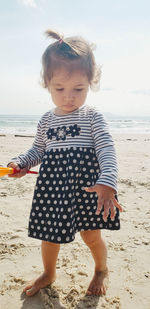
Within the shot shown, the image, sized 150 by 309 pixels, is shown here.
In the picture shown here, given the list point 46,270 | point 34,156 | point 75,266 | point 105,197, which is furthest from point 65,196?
point 75,266

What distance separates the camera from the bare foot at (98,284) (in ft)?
5.67

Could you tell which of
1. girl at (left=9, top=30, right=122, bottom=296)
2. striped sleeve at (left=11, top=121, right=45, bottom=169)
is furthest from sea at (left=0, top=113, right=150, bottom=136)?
girl at (left=9, top=30, right=122, bottom=296)

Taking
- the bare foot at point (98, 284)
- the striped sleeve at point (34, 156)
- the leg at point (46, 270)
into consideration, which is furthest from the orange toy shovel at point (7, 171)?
the bare foot at point (98, 284)

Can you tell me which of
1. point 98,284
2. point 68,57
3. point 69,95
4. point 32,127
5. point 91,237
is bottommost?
point 98,284

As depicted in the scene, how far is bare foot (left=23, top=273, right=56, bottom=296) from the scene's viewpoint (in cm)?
171

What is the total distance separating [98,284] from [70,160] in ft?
2.72

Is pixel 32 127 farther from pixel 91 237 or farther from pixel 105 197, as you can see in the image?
pixel 105 197

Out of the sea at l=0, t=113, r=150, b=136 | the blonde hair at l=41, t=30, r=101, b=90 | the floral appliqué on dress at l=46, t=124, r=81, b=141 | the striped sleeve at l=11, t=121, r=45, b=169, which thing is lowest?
the striped sleeve at l=11, t=121, r=45, b=169

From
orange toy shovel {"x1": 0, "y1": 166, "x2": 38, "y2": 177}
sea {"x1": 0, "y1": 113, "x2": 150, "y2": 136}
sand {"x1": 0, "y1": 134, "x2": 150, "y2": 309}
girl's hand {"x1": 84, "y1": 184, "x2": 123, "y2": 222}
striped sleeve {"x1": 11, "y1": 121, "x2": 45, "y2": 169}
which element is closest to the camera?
girl's hand {"x1": 84, "y1": 184, "x2": 123, "y2": 222}

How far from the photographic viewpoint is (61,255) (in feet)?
7.04

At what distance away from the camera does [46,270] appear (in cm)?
180

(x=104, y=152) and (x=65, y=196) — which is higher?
(x=104, y=152)

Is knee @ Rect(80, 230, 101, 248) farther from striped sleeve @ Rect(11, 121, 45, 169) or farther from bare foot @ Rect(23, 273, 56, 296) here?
striped sleeve @ Rect(11, 121, 45, 169)

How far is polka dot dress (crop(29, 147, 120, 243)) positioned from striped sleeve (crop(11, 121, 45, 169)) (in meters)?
0.23
